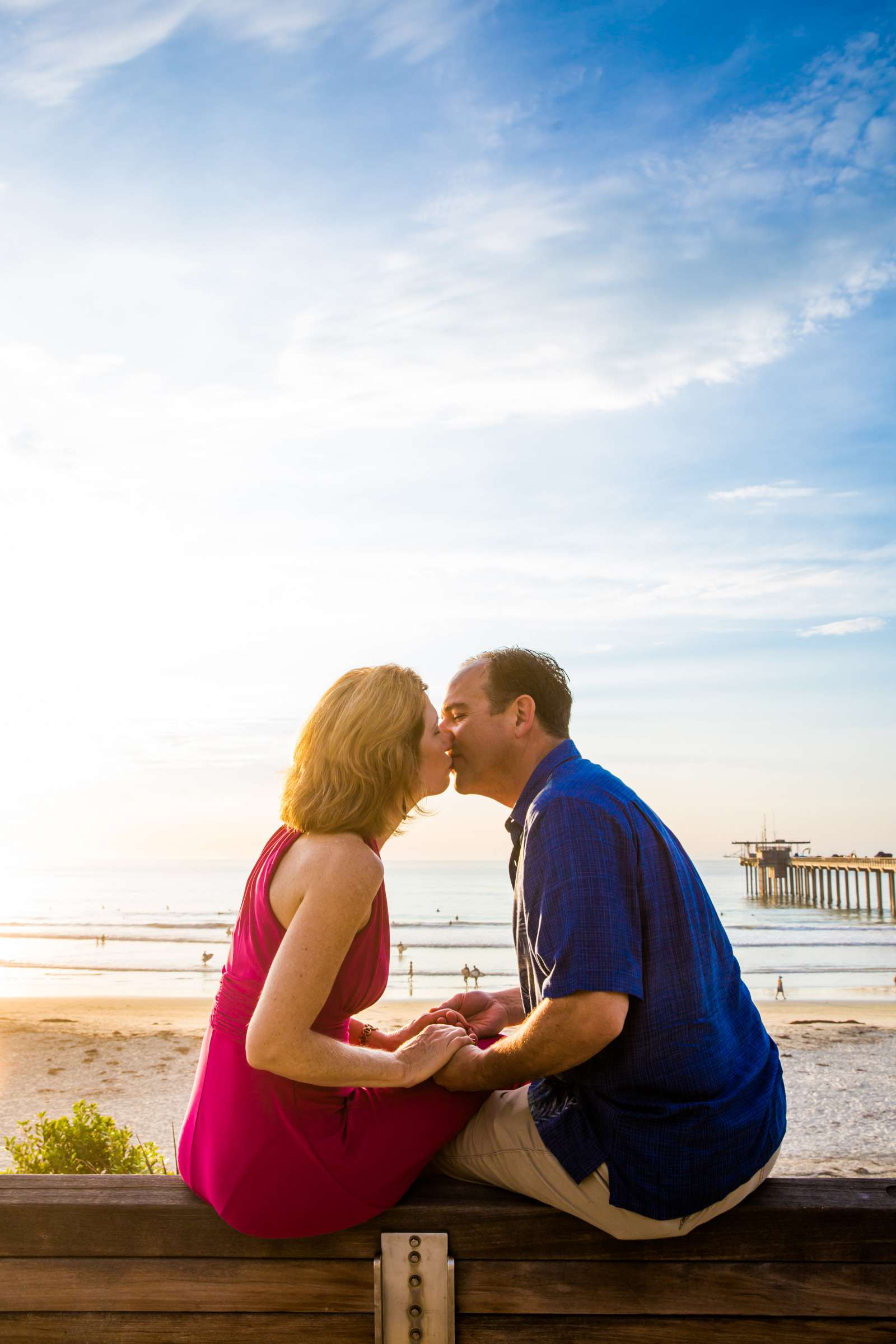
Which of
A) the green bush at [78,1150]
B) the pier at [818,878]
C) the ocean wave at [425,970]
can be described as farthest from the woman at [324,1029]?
the pier at [818,878]

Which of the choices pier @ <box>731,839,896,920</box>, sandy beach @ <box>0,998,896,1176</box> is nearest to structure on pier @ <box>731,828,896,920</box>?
pier @ <box>731,839,896,920</box>

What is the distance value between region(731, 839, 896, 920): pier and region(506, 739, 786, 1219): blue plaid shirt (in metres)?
42.3

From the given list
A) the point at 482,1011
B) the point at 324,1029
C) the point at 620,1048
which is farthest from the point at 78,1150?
the point at 620,1048

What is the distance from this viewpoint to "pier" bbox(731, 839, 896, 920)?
43812 millimetres

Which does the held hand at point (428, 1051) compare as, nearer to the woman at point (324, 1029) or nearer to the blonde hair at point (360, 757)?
the woman at point (324, 1029)

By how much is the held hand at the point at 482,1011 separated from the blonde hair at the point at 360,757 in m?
0.64

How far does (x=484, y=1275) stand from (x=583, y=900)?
2.80 feet

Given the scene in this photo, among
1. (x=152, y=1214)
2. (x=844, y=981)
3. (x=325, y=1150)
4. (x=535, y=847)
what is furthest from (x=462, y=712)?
(x=844, y=981)

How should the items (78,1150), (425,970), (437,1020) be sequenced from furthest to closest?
(425,970) → (78,1150) → (437,1020)

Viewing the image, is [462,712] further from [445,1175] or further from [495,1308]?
[495,1308]

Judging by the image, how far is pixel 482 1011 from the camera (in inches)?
110

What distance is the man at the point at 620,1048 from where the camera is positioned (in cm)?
209

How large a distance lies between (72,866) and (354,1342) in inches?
4300

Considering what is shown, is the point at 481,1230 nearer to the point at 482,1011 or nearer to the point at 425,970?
the point at 482,1011
